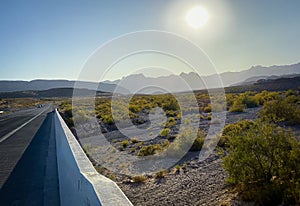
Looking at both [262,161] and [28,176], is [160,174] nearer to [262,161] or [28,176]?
[262,161]

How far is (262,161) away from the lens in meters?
7.59

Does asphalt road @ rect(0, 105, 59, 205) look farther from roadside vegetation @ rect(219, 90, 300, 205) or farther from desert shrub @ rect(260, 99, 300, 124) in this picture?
desert shrub @ rect(260, 99, 300, 124)

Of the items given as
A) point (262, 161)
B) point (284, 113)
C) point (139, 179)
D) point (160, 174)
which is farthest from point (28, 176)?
point (284, 113)

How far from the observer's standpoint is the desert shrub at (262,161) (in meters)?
6.92

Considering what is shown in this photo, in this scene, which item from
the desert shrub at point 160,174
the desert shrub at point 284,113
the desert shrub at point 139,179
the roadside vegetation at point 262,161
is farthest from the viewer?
the desert shrub at point 284,113

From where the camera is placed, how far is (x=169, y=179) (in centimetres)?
973

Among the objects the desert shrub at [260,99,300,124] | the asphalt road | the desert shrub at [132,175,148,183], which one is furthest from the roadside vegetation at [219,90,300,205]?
the desert shrub at [260,99,300,124]

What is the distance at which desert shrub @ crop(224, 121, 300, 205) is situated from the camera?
6916 millimetres

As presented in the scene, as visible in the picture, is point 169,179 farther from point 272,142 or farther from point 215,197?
point 272,142

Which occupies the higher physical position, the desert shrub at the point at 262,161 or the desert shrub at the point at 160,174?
the desert shrub at the point at 262,161

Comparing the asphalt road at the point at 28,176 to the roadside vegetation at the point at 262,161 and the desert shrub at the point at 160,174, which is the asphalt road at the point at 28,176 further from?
the roadside vegetation at the point at 262,161

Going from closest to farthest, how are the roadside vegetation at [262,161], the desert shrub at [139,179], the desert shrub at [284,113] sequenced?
the roadside vegetation at [262,161] → the desert shrub at [139,179] → the desert shrub at [284,113]

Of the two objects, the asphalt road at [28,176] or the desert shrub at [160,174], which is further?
the desert shrub at [160,174]

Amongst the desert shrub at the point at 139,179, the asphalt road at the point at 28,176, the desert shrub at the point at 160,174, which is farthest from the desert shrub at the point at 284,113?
the asphalt road at the point at 28,176
